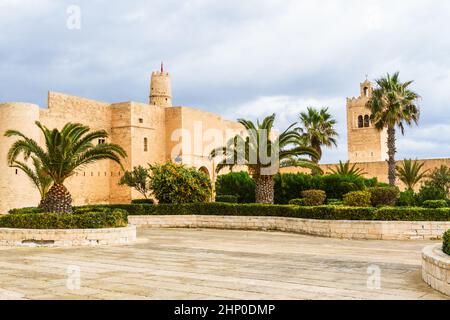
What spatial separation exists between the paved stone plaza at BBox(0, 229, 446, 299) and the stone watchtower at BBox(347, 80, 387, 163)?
5187 centimetres

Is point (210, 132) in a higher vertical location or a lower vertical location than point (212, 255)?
higher

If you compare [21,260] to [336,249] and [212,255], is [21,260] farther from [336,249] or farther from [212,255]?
[336,249]

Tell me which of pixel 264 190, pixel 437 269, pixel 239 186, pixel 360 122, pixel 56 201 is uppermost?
pixel 360 122

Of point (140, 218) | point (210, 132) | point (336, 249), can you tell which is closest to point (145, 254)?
point (336, 249)

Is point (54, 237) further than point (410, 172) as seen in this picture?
No

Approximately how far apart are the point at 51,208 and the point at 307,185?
1425 centimetres

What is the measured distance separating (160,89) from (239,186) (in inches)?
866

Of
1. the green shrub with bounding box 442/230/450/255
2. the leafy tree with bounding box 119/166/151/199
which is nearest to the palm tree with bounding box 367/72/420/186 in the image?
the leafy tree with bounding box 119/166/151/199

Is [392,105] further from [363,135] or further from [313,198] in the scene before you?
[363,135]

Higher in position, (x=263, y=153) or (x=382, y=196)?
(x=263, y=153)

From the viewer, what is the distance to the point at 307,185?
2525cm

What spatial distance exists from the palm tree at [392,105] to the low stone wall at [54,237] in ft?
53.9

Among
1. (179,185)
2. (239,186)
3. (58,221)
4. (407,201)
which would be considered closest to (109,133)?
(239,186)

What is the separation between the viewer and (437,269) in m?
6.14
